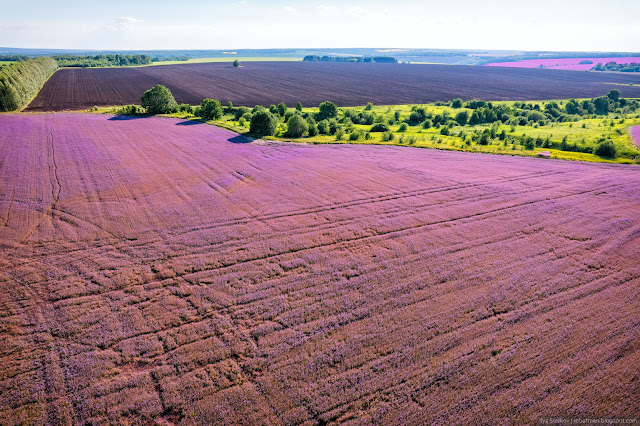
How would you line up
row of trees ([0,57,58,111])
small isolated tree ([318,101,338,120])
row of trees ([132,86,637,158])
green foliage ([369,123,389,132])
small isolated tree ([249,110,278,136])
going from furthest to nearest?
small isolated tree ([318,101,338,120]) < row of trees ([0,57,58,111]) < green foliage ([369,123,389,132]) < row of trees ([132,86,637,158]) < small isolated tree ([249,110,278,136])

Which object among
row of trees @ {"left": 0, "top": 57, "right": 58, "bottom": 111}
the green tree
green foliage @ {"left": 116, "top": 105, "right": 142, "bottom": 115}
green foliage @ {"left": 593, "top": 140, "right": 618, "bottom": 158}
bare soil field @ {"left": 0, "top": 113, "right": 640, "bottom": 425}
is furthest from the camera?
the green tree

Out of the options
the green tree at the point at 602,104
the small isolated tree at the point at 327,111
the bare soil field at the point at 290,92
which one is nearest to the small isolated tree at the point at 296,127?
the small isolated tree at the point at 327,111

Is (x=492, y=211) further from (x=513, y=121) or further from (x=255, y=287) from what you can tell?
(x=513, y=121)

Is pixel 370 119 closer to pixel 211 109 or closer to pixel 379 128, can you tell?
pixel 379 128

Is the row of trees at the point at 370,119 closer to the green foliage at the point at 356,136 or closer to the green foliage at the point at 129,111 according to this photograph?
the green foliage at the point at 356,136

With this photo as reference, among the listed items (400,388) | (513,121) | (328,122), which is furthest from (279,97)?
(400,388)

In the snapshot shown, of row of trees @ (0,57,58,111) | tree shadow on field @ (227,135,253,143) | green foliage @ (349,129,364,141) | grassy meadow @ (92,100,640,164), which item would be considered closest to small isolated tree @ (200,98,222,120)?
grassy meadow @ (92,100,640,164)

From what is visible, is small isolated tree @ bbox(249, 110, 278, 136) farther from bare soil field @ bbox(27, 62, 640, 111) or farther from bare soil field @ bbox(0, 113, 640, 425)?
bare soil field @ bbox(27, 62, 640, 111)
